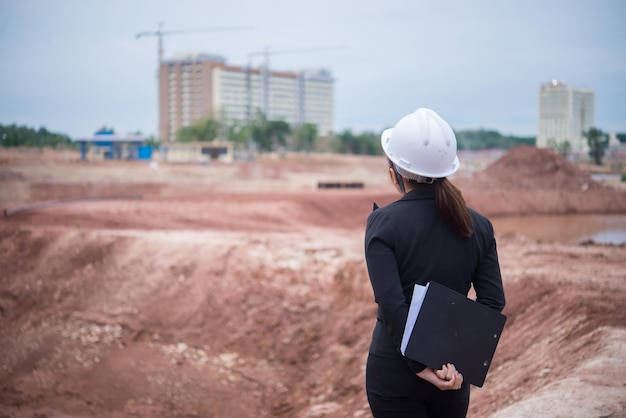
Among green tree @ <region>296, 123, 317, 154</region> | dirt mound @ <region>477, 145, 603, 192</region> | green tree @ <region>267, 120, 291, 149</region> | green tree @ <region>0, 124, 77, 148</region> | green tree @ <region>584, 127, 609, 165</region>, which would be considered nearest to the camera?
green tree @ <region>0, 124, 77, 148</region>

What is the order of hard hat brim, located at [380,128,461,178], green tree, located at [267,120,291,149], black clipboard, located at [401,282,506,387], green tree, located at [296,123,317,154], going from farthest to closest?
green tree, located at [267,120,291,149], green tree, located at [296,123,317,154], hard hat brim, located at [380,128,461,178], black clipboard, located at [401,282,506,387]

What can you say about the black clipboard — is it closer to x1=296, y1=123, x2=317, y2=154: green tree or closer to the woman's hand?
the woman's hand

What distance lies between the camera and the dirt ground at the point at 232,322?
262 inches

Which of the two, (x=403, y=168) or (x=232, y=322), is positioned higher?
(x=403, y=168)

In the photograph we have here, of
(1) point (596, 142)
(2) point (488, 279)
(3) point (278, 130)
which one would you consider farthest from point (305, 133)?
(2) point (488, 279)

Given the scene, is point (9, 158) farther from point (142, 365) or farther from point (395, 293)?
point (395, 293)

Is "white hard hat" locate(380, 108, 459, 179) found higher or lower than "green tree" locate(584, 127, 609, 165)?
lower

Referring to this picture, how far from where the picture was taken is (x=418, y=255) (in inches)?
105

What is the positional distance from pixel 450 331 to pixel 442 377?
0.60 feet

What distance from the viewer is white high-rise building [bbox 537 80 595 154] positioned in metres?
22.8

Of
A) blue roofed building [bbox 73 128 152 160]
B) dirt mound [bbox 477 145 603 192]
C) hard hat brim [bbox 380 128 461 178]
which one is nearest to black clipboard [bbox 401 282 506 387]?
hard hat brim [bbox 380 128 461 178]

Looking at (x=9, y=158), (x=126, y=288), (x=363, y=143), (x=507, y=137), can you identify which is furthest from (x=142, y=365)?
(x=363, y=143)

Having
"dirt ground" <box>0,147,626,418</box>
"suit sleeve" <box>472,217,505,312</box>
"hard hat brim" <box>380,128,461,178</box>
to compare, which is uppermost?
"hard hat brim" <box>380,128,461,178</box>

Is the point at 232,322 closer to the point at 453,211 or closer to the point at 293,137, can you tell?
the point at 453,211
